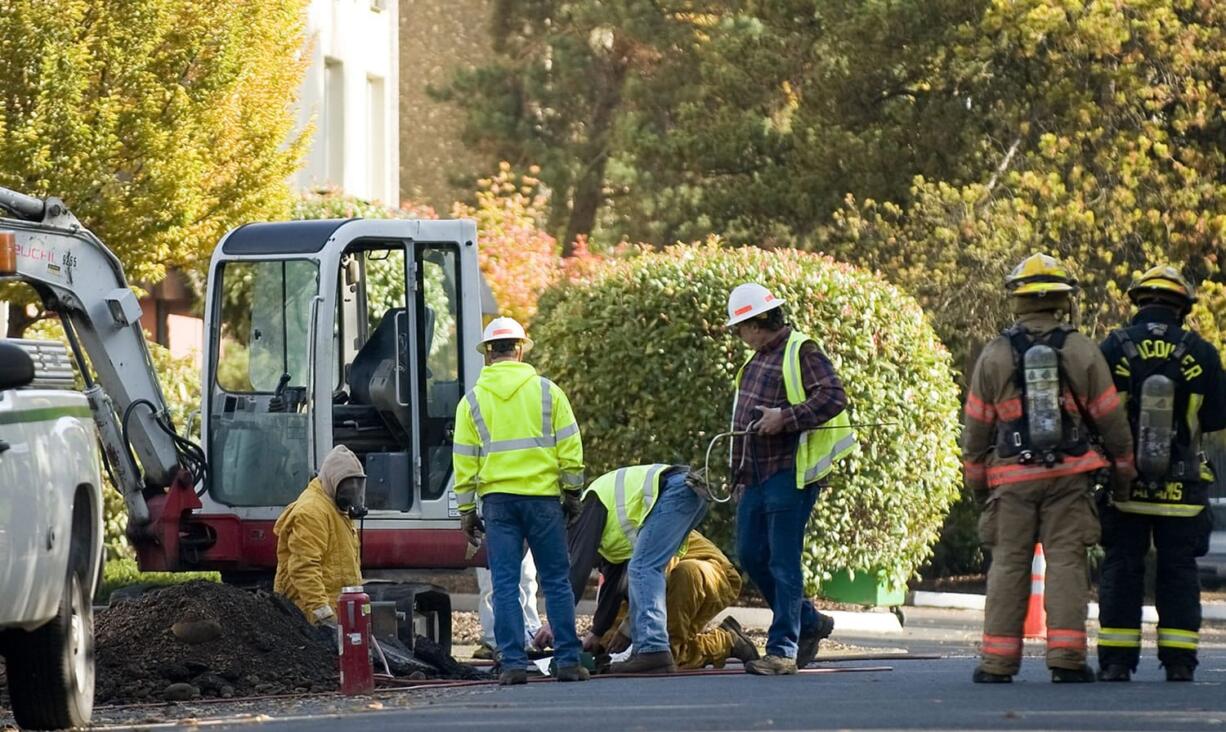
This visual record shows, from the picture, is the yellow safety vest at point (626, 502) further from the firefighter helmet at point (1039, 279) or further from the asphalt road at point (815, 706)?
the firefighter helmet at point (1039, 279)

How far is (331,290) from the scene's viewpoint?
50.9 ft

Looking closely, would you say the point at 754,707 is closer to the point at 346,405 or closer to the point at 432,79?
the point at 346,405

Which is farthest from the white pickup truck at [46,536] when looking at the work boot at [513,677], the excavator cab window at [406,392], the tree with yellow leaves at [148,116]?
the tree with yellow leaves at [148,116]

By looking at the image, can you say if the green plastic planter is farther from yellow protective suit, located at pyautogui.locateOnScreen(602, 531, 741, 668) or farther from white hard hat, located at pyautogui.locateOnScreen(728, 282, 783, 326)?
white hard hat, located at pyautogui.locateOnScreen(728, 282, 783, 326)

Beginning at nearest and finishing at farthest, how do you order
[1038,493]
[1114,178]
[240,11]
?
→ [1038,493]
[240,11]
[1114,178]

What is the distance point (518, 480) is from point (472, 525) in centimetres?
51

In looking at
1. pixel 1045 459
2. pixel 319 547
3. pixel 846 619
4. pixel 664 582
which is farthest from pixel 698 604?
pixel 846 619

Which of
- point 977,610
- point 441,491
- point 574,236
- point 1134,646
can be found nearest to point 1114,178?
point 977,610

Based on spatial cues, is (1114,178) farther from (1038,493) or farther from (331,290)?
(1038,493)

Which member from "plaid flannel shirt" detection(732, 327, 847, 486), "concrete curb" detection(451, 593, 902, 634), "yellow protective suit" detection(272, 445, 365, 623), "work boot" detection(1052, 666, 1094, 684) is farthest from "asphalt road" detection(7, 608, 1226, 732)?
"concrete curb" detection(451, 593, 902, 634)

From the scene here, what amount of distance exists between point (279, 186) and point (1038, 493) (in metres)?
12.4

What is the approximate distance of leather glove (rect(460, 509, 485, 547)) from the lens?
41.9ft

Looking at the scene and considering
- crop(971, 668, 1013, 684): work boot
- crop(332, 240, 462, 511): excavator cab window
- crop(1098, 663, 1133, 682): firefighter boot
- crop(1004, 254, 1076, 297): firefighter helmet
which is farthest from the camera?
crop(332, 240, 462, 511): excavator cab window

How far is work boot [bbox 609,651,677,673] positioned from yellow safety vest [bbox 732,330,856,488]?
112 centimetres
